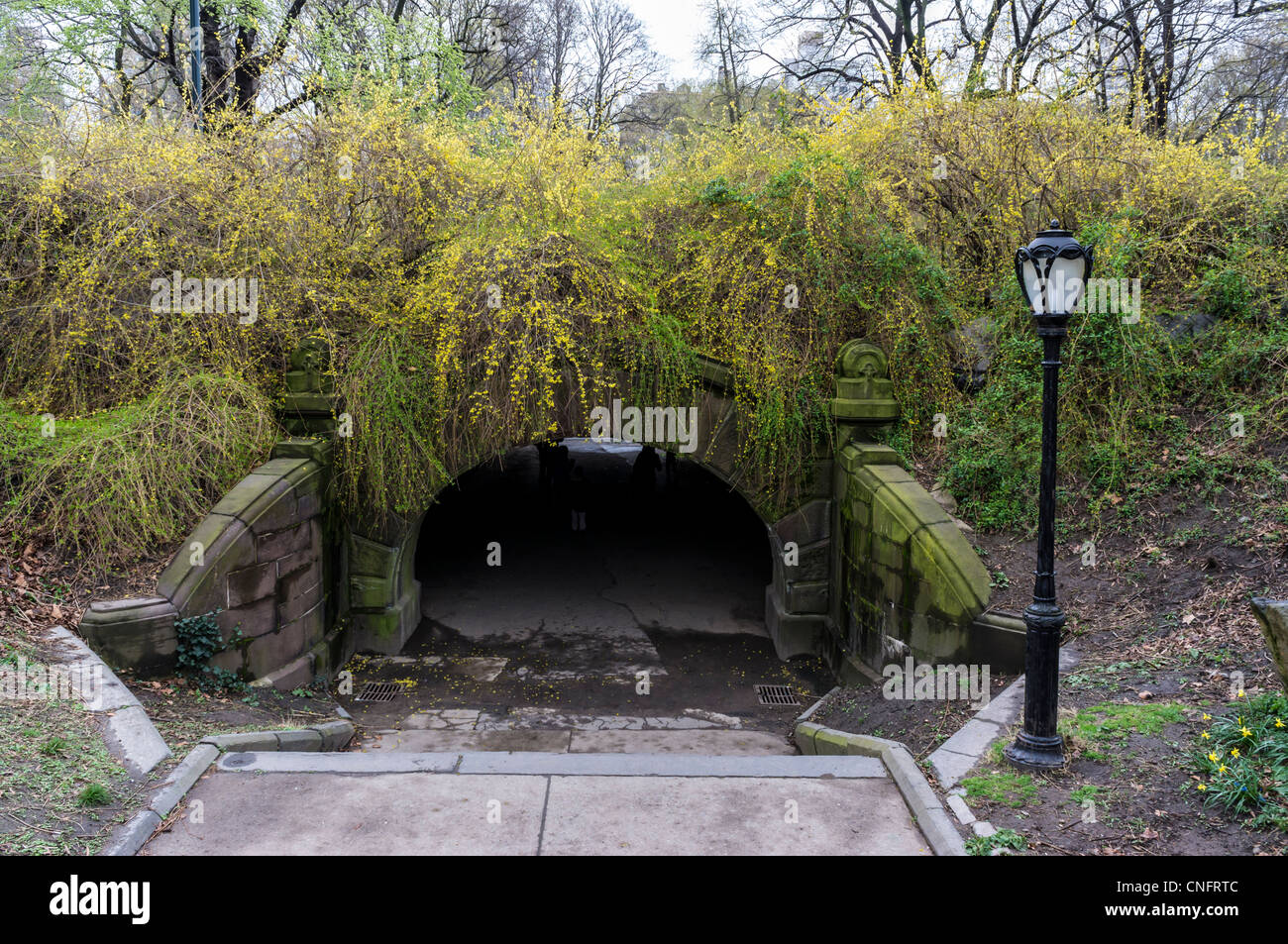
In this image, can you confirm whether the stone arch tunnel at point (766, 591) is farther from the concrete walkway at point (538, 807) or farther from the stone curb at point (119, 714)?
the concrete walkway at point (538, 807)

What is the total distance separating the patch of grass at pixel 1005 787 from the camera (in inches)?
182

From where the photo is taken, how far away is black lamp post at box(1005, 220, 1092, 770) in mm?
4926

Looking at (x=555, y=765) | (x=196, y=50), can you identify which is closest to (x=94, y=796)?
(x=555, y=765)

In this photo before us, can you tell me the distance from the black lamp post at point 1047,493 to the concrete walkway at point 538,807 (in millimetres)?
908

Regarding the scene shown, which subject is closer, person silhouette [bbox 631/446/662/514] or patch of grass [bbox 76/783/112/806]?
patch of grass [bbox 76/783/112/806]

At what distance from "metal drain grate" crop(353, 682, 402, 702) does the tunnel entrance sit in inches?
4.0

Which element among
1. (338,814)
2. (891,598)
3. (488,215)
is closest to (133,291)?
(488,215)

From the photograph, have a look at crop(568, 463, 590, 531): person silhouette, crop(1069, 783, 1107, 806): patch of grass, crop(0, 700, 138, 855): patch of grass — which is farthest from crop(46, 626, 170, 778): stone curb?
crop(568, 463, 590, 531): person silhouette

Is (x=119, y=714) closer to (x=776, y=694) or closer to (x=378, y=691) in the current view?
(x=378, y=691)

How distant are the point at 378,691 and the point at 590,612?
335cm

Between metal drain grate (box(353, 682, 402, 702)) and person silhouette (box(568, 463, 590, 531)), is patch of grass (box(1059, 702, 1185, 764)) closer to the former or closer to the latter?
metal drain grate (box(353, 682, 402, 702))

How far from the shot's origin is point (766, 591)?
38.7ft
